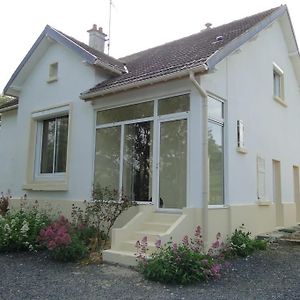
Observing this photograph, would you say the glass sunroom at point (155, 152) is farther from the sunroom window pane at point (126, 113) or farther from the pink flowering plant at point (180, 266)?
the pink flowering plant at point (180, 266)

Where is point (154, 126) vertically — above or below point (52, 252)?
above

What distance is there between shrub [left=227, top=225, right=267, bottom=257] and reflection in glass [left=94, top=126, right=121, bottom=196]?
3.30 m

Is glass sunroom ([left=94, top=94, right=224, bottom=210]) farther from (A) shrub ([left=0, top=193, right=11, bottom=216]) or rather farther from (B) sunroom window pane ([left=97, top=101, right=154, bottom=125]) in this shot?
(A) shrub ([left=0, top=193, right=11, bottom=216])

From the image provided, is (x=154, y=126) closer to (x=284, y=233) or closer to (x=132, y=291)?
(x=132, y=291)

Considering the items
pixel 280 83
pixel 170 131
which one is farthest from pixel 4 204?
pixel 280 83

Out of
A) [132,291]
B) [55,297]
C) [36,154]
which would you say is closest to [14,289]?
[55,297]

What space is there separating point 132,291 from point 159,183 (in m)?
3.50

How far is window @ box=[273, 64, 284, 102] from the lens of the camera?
13.4 meters

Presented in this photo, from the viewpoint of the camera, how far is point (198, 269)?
6.27m

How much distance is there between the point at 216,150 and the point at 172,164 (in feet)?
3.76

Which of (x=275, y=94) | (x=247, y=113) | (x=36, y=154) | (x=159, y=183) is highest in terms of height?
(x=275, y=94)

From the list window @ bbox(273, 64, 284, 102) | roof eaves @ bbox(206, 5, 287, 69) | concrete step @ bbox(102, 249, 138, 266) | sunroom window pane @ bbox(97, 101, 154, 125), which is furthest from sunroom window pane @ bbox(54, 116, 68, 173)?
window @ bbox(273, 64, 284, 102)

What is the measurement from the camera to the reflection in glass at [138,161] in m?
9.37

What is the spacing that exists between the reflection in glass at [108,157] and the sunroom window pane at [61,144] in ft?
5.22
